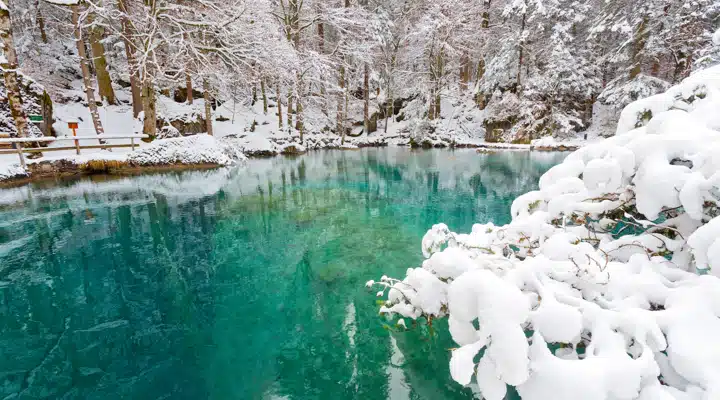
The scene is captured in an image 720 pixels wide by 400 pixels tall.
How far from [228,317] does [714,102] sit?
17.0 ft

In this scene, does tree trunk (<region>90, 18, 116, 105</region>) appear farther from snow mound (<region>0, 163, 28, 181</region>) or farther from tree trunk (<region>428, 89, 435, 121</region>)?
tree trunk (<region>428, 89, 435, 121</region>)

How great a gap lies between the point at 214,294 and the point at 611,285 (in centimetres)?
470

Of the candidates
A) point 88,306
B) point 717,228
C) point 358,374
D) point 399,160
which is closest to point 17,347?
point 88,306

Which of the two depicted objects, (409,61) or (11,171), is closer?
(11,171)

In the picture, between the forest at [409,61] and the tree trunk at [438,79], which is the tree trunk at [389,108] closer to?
the forest at [409,61]

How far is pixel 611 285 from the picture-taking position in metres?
2.15

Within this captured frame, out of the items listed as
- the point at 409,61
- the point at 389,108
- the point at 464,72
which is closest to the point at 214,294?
the point at 389,108

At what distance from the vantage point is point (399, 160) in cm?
1962

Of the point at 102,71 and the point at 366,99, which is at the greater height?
the point at 102,71

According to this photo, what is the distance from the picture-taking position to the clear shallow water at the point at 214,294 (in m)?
3.25

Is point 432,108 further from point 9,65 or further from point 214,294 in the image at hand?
point 214,294

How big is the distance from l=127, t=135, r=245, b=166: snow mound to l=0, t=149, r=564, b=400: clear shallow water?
4.10 metres

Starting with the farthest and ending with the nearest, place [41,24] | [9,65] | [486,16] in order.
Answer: [486,16] < [41,24] < [9,65]

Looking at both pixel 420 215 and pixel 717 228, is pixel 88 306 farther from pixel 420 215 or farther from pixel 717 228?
pixel 420 215
